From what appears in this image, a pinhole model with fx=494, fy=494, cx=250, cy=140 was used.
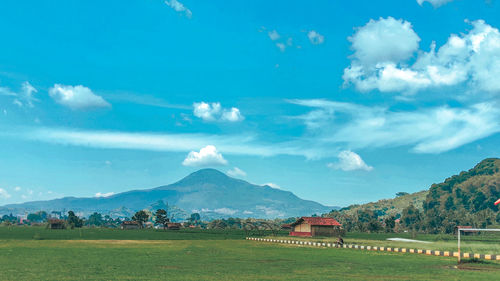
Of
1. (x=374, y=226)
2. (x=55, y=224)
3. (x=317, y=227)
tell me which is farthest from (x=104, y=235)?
(x=374, y=226)

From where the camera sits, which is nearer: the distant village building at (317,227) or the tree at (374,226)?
the distant village building at (317,227)

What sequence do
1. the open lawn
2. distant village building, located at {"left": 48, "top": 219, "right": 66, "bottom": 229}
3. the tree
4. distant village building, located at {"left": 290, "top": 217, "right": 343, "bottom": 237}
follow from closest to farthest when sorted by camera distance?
the open lawn < distant village building, located at {"left": 290, "top": 217, "right": 343, "bottom": 237} < distant village building, located at {"left": 48, "top": 219, "right": 66, "bottom": 229} < the tree

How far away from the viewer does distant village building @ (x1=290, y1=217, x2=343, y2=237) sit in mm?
118625

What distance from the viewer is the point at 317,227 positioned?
11906 centimetres

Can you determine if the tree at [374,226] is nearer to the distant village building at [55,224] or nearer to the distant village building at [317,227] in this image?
the distant village building at [317,227]

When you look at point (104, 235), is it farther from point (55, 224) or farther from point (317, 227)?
point (55, 224)

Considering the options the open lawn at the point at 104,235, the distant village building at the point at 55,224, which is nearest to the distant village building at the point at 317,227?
the open lawn at the point at 104,235

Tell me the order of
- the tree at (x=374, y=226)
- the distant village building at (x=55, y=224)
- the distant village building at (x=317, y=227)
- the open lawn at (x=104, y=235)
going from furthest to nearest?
the tree at (x=374, y=226)
the distant village building at (x=55, y=224)
the distant village building at (x=317, y=227)
the open lawn at (x=104, y=235)

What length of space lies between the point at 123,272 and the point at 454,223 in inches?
7507

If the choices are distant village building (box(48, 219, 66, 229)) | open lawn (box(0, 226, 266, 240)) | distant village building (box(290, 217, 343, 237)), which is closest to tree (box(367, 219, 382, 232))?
distant village building (box(290, 217, 343, 237))

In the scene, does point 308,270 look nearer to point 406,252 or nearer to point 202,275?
point 202,275

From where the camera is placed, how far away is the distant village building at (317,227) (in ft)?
389

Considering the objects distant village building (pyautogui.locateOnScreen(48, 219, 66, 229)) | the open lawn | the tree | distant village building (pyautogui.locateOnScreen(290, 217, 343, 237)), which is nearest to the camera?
the open lawn

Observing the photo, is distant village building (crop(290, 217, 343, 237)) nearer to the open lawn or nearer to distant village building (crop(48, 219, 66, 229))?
the open lawn
